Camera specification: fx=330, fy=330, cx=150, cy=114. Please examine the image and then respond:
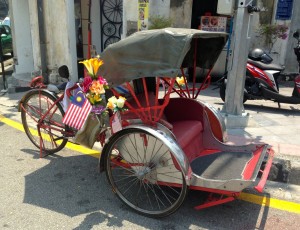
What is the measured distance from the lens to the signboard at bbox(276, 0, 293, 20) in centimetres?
852

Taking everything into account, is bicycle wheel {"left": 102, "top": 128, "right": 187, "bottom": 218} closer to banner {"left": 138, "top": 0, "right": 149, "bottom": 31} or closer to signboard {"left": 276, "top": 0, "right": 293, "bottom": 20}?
banner {"left": 138, "top": 0, "right": 149, "bottom": 31}

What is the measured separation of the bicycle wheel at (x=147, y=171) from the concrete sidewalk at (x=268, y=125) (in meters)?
1.63

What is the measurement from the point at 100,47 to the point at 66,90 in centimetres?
664

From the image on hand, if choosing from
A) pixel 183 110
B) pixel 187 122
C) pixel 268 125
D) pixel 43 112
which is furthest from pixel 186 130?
pixel 268 125

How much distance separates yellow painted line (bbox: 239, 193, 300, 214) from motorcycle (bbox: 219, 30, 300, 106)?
3.22 metres

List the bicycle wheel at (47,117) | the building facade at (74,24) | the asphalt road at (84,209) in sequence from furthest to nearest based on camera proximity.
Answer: the building facade at (74,24) < the bicycle wheel at (47,117) < the asphalt road at (84,209)

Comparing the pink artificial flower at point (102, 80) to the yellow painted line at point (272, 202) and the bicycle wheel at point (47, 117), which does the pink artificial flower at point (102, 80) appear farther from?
the yellow painted line at point (272, 202)

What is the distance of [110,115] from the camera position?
11.2 ft

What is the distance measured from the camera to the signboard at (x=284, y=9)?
8.52 meters

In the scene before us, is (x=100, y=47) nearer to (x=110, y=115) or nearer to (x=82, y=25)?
(x=82, y=25)

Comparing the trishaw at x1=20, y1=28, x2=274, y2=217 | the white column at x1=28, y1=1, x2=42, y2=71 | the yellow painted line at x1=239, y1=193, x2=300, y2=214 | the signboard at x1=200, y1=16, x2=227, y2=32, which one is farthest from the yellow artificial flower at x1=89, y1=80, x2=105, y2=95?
the signboard at x1=200, y1=16, x2=227, y2=32

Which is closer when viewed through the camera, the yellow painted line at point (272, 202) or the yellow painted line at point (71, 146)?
the yellow painted line at point (272, 202)

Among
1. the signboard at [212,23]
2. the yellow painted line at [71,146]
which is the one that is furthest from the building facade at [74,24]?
the yellow painted line at [71,146]

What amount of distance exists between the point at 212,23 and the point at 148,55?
6474 millimetres
